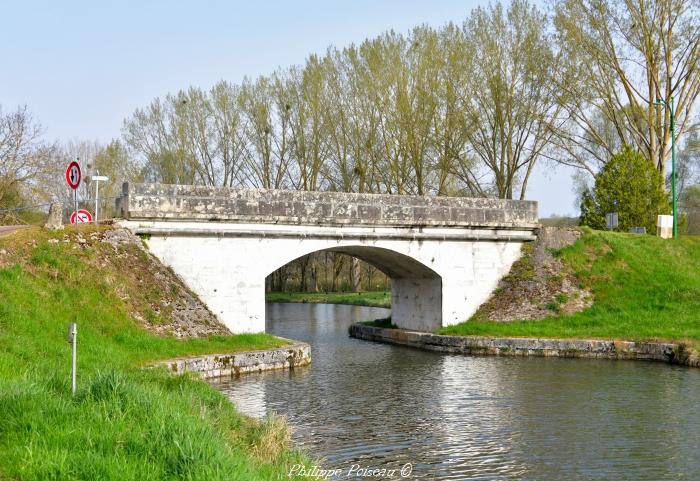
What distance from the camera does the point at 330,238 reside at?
24.1 meters

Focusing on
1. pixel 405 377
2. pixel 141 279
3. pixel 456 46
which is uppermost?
pixel 456 46

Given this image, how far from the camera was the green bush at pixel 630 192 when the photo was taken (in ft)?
110

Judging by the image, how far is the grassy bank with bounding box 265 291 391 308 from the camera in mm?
47188

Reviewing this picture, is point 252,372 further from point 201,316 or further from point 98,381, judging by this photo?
point 98,381

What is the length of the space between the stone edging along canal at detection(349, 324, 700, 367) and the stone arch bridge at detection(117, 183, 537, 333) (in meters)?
1.74

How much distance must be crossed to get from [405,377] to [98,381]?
1097 cm

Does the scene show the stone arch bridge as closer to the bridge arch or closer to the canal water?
the bridge arch

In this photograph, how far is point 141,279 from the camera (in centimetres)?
2041

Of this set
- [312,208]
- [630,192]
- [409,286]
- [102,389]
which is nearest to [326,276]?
[630,192]

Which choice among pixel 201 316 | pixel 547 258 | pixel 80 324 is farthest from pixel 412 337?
pixel 80 324

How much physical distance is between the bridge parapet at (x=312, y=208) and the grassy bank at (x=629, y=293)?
2.73 metres

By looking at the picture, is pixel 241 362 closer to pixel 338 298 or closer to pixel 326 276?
pixel 338 298

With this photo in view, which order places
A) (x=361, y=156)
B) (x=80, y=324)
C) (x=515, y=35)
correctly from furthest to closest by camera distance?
(x=361, y=156)
(x=515, y=35)
(x=80, y=324)

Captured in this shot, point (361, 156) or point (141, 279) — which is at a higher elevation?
point (361, 156)
